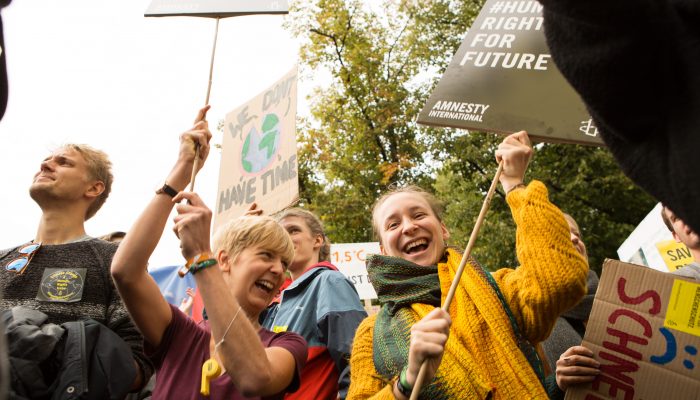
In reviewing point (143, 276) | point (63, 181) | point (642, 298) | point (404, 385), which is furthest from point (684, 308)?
point (63, 181)

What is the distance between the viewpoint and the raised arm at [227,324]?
1.82 metres

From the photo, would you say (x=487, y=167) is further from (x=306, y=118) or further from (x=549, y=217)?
(x=549, y=217)

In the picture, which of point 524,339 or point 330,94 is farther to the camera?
point 330,94

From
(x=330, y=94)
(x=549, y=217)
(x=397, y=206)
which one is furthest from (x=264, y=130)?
(x=330, y=94)

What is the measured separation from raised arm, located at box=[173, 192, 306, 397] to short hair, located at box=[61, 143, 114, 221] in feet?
4.23

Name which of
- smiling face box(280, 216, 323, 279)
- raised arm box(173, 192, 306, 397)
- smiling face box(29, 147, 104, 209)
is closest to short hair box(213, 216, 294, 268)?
raised arm box(173, 192, 306, 397)

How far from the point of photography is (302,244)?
3758mm

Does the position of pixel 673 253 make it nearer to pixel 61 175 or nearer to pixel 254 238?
pixel 254 238

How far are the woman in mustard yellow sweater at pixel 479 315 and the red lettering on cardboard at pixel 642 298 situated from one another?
13cm

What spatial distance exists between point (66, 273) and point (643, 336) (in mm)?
2142

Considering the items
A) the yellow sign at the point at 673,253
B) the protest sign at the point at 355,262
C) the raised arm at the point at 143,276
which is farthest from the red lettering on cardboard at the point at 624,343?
the protest sign at the point at 355,262

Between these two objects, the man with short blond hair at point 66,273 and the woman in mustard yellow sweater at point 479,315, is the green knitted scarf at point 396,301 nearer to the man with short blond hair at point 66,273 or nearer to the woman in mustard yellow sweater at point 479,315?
the woman in mustard yellow sweater at point 479,315

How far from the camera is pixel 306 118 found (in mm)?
16984

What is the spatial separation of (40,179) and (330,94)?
14.2 metres
